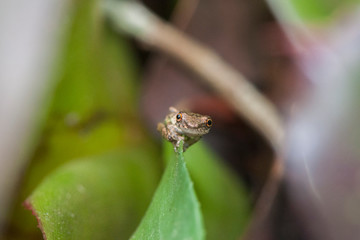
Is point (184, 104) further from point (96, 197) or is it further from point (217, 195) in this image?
point (96, 197)

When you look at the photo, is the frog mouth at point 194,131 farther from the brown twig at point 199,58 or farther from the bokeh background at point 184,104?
the brown twig at point 199,58

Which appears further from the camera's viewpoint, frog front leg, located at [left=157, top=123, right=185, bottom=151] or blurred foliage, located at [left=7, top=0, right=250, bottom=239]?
frog front leg, located at [left=157, top=123, right=185, bottom=151]

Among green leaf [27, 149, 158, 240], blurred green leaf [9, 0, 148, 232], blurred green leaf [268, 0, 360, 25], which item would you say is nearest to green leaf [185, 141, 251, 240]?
green leaf [27, 149, 158, 240]

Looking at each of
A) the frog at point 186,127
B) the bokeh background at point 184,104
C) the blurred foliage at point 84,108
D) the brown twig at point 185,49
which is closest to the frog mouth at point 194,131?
the frog at point 186,127

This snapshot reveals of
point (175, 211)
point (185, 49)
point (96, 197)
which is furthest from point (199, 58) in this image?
point (175, 211)

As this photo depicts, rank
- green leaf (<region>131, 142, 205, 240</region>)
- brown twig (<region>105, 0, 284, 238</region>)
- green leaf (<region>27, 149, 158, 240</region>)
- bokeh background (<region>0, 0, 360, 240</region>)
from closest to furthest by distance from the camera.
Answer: green leaf (<region>131, 142, 205, 240</region>) < green leaf (<region>27, 149, 158, 240</region>) < bokeh background (<region>0, 0, 360, 240</region>) < brown twig (<region>105, 0, 284, 238</region>)

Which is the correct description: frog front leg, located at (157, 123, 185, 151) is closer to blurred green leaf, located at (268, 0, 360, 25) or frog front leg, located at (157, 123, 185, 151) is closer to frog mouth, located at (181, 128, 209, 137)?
frog mouth, located at (181, 128, 209, 137)
